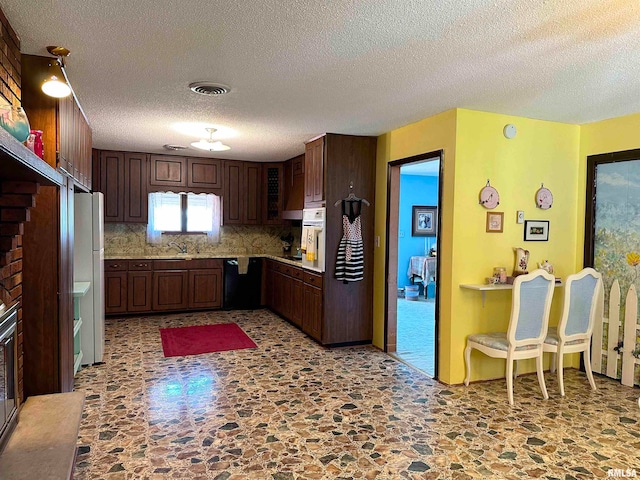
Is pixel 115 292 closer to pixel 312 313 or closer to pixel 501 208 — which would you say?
pixel 312 313

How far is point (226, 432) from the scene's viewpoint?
2920 millimetres

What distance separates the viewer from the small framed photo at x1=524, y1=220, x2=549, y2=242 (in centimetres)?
406

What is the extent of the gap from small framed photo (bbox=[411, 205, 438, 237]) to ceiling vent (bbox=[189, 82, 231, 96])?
597 cm

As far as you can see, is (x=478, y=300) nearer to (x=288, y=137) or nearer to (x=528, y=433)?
(x=528, y=433)

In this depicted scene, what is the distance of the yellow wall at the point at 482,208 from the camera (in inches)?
148

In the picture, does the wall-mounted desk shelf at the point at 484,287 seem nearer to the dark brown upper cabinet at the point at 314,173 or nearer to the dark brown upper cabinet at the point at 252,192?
the dark brown upper cabinet at the point at 314,173

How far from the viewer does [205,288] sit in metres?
6.65

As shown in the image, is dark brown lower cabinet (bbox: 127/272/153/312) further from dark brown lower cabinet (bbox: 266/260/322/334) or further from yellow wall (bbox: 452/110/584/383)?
yellow wall (bbox: 452/110/584/383)

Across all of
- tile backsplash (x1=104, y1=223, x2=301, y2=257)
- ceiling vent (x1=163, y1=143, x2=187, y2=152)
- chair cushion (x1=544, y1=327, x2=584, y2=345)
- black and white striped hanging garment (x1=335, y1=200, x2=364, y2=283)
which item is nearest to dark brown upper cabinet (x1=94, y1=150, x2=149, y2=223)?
tile backsplash (x1=104, y1=223, x2=301, y2=257)

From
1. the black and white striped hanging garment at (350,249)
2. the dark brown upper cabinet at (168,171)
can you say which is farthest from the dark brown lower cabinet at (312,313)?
the dark brown upper cabinet at (168,171)

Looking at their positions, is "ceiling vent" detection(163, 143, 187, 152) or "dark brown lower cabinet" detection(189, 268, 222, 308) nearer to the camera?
"ceiling vent" detection(163, 143, 187, 152)

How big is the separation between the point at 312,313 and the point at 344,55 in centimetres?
326

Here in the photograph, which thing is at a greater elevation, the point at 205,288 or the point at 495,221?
the point at 495,221

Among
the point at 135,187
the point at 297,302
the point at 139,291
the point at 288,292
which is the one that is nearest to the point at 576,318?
the point at 297,302
